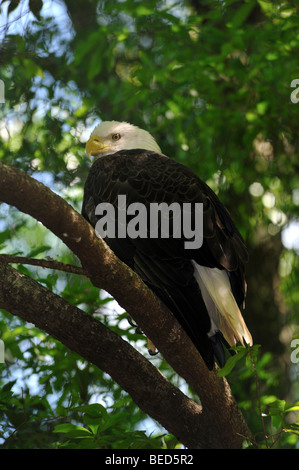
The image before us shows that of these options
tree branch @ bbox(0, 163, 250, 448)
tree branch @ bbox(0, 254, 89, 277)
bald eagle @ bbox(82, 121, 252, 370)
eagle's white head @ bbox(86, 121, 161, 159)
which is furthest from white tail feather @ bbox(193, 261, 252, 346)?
eagle's white head @ bbox(86, 121, 161, 159)

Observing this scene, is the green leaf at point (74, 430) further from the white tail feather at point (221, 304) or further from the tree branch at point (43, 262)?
the white tail feather at point (221, 304)

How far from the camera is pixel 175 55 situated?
5172 millimetres

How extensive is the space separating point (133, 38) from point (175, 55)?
503mm

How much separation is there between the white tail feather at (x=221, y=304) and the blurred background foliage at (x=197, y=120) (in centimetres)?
113

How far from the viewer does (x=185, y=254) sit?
326 centimetres

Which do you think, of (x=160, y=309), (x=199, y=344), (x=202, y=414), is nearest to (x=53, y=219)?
(x=160, y=309)

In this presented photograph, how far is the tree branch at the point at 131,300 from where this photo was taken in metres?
2.42

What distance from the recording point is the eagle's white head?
441 cm

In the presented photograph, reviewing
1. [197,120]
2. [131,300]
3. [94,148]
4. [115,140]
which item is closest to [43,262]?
[131,300]

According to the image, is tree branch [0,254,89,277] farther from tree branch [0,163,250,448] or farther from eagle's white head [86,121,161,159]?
eagle's white head [86,121,161,159]

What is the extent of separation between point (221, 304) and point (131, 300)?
66 centimetres

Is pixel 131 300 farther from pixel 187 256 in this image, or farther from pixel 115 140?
pixel 115 140

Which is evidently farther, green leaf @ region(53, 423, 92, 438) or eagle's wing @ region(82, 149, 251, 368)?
eagle's wing @ region(82, 149, 251, 368)

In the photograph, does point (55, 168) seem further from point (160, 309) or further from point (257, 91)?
point (160, 309)
